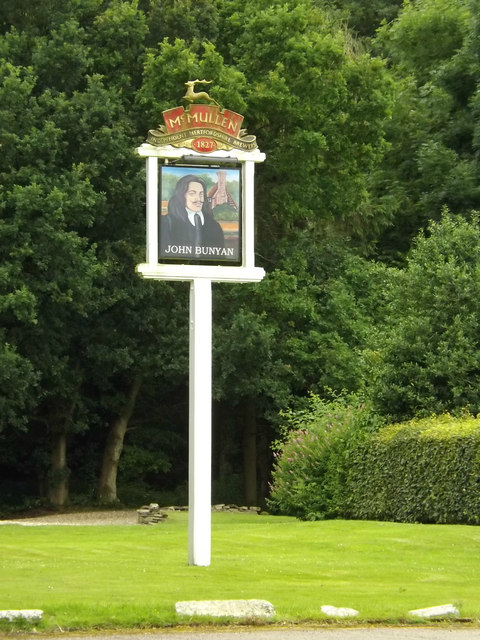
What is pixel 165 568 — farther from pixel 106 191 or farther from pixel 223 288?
pixel 223 288

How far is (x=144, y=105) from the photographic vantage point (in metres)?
38.8

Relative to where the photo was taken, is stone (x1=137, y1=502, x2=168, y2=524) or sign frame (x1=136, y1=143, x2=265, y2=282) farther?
stone (x1=137, y1=502, x2=168, y2=524)

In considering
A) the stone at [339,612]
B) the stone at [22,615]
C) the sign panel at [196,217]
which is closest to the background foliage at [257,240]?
the sign panel at [196,217]

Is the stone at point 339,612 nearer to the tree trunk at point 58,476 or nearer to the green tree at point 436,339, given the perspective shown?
the green tree at point 436,339

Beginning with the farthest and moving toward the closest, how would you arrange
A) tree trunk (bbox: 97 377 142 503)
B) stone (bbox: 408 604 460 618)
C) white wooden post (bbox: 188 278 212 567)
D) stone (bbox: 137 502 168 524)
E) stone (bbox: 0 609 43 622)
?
tree trunk (bbox: 97 377 142 503) < stone (bbox: 137 502 168 524) < white wooden post (bbox: 188 278 212 567) < stone (bbox: 408 604 460 618) < stone (bbox: 0 609 43 622)

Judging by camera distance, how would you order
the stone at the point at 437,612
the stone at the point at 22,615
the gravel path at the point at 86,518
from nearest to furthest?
the stone at the point at 22,615 < the stone at the point at 437,612 < the gravel path at the point at 86,518

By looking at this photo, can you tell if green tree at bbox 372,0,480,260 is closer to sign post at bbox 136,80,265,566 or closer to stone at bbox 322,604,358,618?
sign post at bbox 136,80,265,566

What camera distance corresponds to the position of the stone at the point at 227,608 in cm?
1225

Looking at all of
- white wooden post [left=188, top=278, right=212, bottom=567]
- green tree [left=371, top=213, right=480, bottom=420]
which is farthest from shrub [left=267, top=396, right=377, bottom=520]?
white wooden post [left=188, top=278, right=212, bottom=567]

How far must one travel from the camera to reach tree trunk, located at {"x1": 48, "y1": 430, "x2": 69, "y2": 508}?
132 feet

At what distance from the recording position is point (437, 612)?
41.9 ft

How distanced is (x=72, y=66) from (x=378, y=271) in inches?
480

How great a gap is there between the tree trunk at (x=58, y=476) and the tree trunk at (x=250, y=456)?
6.55 meters

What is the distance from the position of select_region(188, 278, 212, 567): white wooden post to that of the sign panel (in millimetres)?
522
